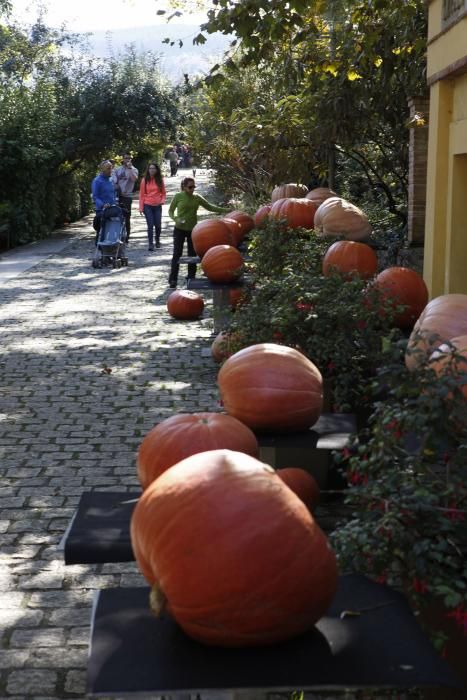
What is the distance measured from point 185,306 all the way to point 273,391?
8.30m

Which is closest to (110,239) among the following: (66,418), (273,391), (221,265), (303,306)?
(221,265)

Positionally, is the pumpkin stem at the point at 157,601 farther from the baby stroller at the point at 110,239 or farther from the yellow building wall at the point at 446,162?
the baby stroller at the point at 110,239

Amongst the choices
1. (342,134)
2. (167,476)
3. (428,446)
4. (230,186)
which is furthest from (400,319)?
(230,186)

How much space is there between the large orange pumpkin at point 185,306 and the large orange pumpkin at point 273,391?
26.2 ft

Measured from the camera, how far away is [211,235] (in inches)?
491

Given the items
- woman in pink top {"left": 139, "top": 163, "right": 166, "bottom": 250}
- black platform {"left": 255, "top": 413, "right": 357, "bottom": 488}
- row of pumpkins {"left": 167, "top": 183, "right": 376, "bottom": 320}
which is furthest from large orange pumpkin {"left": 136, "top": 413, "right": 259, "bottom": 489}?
woman in pink top {"left": 139, "top": 163, "right": 166, "bottom": 250}

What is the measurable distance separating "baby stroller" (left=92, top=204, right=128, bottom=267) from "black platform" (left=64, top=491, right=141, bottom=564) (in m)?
15.6

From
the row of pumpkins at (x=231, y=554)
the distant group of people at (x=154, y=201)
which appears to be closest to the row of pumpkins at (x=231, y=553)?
the row of pumpkins at (x=231, y=554)

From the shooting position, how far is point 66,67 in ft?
95.2

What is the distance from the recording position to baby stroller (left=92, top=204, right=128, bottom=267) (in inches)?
757

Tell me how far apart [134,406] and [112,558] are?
16.9 feet

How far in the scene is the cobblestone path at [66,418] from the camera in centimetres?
443

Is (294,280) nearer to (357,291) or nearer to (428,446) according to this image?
(357,291)

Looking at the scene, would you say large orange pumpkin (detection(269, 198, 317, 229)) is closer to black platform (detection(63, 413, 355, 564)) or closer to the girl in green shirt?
the girl in green shirt
